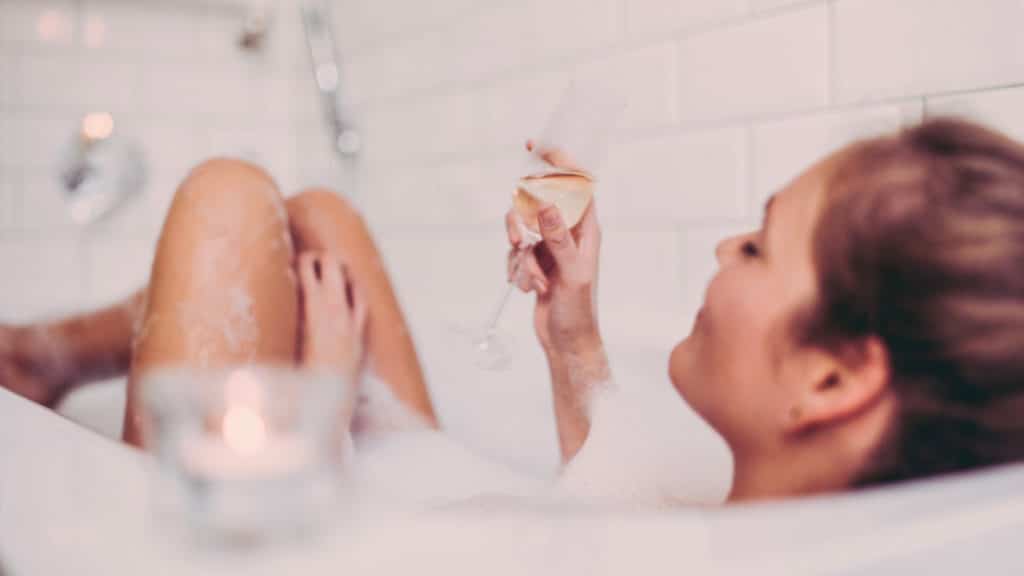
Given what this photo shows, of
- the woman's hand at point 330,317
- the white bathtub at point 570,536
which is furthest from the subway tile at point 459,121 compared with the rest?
the white bathtub at point 570,536

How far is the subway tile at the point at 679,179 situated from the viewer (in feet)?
4.11

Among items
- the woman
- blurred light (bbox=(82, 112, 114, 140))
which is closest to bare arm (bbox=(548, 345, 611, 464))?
the woman

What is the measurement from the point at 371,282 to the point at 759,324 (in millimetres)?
659

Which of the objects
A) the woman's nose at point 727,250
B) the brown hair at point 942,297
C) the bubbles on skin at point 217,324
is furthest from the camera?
the bubbles on skin at point 217,324

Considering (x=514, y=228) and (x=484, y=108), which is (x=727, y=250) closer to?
(x=514, y=228)

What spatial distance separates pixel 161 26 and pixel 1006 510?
1869mm

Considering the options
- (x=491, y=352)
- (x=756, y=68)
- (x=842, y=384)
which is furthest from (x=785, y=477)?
(x=756, y=68)

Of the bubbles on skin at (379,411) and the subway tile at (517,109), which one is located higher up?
the subway tile at (517,109)

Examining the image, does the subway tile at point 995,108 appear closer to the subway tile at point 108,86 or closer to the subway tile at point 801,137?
the subway tile at point 801,137

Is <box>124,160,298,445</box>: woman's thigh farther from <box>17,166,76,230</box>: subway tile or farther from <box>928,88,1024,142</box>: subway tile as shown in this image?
<box>17,166,76,230</box>: subway tile

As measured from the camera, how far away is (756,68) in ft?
3.99

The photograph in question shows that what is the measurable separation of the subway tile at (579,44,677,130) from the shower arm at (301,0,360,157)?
2.32 feet

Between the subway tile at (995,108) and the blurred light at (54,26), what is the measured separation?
1.57 m

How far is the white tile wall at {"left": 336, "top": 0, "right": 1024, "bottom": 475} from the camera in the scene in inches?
41.8
